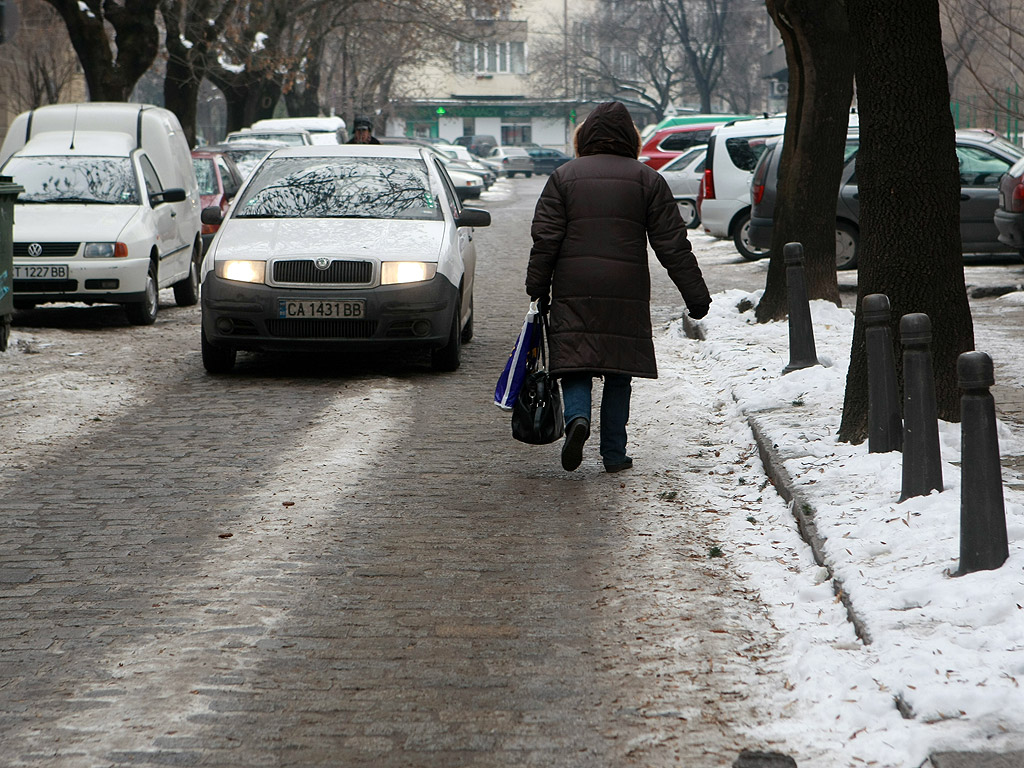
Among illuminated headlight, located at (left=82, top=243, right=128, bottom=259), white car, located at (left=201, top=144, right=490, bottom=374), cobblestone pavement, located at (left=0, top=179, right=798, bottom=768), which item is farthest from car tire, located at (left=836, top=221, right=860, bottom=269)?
cobblestone pavement, located at (left=0, top=179, right=798, bottom=768)

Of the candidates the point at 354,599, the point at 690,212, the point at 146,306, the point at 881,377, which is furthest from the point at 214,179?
the point at 354,599

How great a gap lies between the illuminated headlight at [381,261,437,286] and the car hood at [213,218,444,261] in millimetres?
43

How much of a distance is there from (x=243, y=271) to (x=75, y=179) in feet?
17.0

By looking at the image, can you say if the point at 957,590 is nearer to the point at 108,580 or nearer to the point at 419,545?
the point at 419,545

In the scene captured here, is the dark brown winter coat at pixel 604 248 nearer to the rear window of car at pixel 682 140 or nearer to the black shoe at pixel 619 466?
the black shoe at pixel 619 466

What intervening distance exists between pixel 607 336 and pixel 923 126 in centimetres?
176

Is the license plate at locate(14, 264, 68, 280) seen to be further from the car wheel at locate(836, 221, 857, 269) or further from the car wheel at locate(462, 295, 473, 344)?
the car wheel at locate(836, 221, 857, 269)

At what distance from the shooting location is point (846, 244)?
674 inches

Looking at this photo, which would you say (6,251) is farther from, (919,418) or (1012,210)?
(1012,210)

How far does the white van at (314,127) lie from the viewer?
32781 millimetres

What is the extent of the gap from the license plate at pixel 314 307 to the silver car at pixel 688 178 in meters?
16.4

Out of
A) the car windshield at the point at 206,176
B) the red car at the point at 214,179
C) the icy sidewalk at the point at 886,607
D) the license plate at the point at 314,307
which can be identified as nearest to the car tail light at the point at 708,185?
the red car at the point at 214,179

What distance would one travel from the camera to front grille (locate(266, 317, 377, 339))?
9898 mm

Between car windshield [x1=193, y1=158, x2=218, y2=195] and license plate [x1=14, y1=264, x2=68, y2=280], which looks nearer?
license plate [x1=14, y1=264, x2=68, y2=280]
